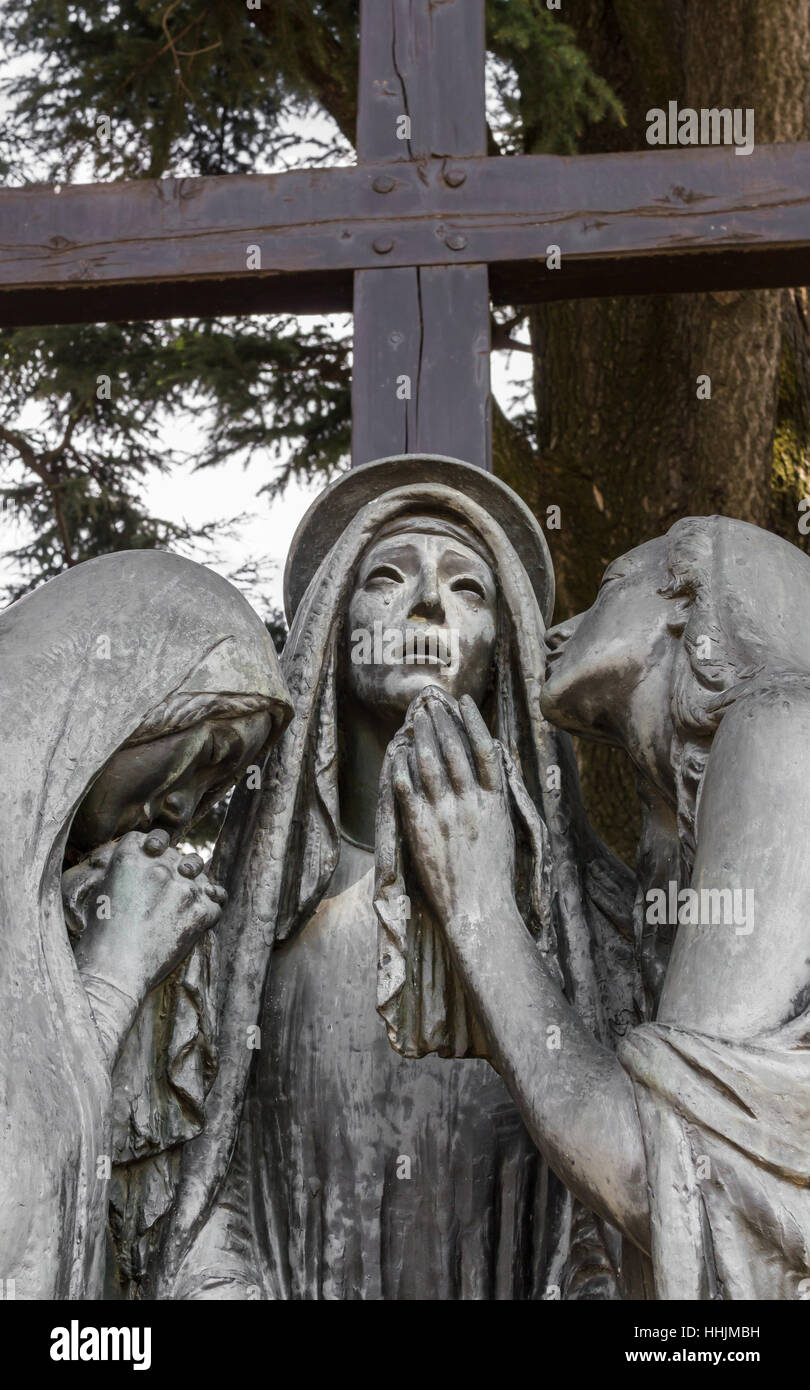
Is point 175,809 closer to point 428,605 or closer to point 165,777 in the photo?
point 165,777

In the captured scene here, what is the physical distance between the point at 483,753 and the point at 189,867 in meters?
Answer: 0.52

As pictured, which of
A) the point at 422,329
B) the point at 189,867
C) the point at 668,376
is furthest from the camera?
the point at 668,376

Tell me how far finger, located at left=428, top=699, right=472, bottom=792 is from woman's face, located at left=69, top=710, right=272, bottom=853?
349mm

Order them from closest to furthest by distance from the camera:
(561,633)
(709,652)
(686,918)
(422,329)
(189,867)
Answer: (686,918), (709,652), (189,867), (561,633), (422,329)

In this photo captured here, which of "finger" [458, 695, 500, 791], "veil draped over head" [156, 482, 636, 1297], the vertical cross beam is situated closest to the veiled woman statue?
"finger" [458, 695, 500, 791]

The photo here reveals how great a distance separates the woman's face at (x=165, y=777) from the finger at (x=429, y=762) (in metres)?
0.34

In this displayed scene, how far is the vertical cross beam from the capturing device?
423 cm

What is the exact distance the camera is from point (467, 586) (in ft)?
12.4

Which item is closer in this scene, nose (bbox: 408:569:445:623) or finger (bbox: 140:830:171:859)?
finger (bbox: 140:830:171:859)

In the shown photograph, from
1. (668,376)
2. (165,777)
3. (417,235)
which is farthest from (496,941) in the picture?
(668,376)

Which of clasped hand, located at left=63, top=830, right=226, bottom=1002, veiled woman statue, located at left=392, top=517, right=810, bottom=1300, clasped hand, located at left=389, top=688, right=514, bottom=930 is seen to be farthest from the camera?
clasped hand, located at left=63, top=830, right=226, bottom=1002

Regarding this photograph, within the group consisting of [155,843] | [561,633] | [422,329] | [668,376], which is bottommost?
[155,843]

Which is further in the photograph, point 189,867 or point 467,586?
point 467,586

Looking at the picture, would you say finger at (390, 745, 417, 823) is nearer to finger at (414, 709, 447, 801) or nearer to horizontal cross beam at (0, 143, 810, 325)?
finger at (414, 709, 447, 801)
